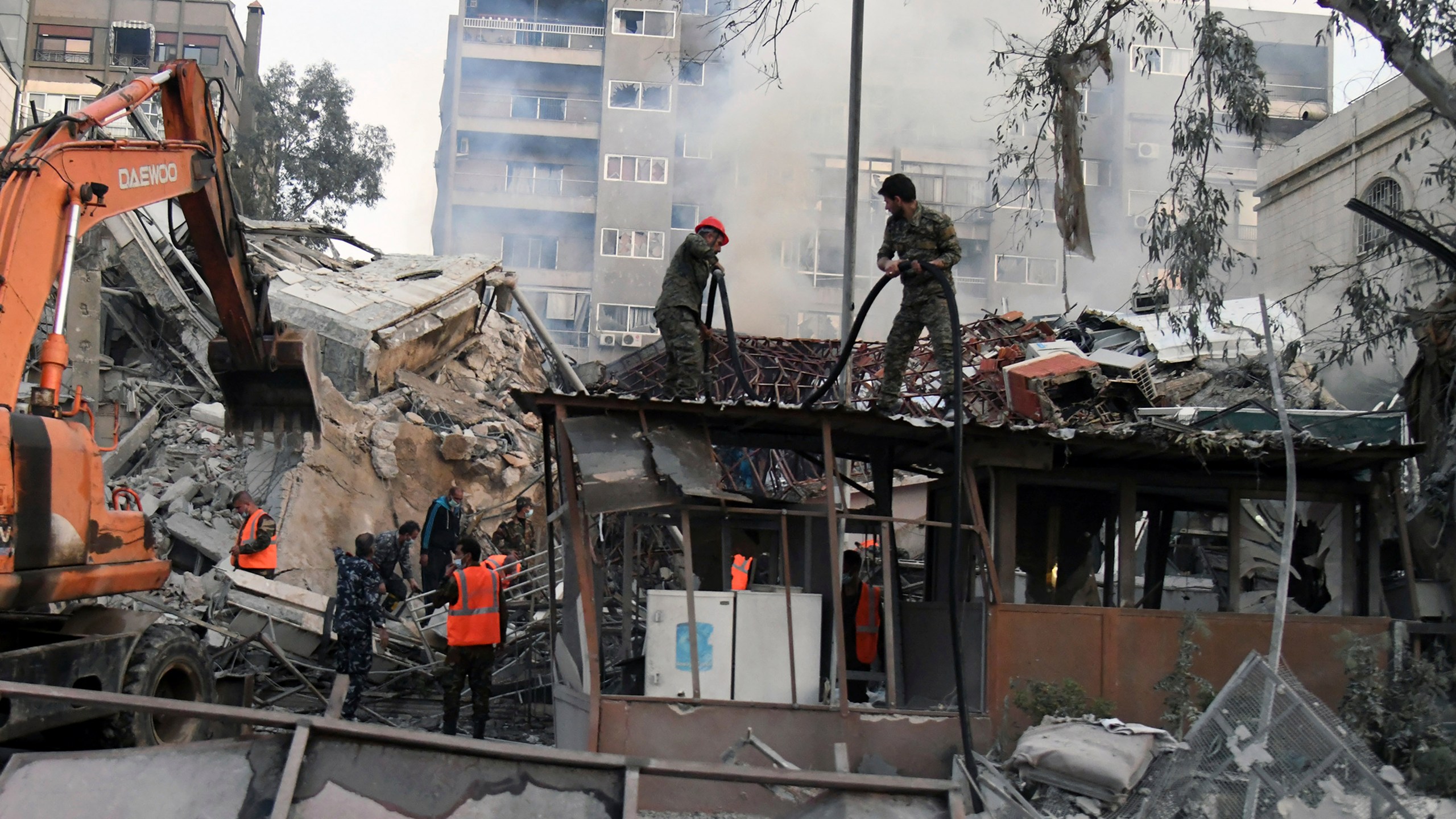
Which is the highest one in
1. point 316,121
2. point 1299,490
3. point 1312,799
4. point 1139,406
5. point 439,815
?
point 316,121

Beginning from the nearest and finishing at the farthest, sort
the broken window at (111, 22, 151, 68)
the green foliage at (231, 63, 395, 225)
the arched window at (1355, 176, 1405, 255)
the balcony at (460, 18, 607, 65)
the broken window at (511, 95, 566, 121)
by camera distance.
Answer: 1. the arched window at (1355, 176, 1405, 255)
2. the green foliage at (231, 63, 395, 225)
3. the broken window at (511, 95, 566, 121)
4. the balcony at (460, 18, 607, 65)
5. the broken window at (111, 22, 151, 68)

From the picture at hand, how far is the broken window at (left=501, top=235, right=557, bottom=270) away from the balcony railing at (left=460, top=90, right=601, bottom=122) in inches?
189

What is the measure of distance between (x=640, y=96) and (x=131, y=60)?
2103 cm

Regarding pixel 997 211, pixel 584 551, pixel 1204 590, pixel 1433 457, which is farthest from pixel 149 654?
pixel 997 211

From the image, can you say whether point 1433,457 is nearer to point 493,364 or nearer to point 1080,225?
point 1080,225

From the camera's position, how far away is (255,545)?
41.9 feet

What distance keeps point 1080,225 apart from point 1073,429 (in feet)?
10.1

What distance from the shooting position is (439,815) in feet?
12.5

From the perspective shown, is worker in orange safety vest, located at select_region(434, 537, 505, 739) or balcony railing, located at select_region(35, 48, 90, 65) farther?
balcony railing, located at select_region(35, 48, 90, 65)

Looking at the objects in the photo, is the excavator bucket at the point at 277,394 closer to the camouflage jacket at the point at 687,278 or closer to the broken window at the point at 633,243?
the camouflage jacket at the point at 687,278

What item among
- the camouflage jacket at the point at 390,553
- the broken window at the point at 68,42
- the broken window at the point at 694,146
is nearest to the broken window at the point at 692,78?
the broken window at the point at 694,146

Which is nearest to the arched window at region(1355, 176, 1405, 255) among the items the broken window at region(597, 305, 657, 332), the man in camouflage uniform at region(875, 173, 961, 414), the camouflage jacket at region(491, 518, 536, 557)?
the camouflage jacket at region(491, 518, 536, 557)

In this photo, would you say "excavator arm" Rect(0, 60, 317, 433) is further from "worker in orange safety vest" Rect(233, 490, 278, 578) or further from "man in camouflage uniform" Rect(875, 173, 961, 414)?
"man in camouflage uniform" Rect(875, 173, 961, 414)

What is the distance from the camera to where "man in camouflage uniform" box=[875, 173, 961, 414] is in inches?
360
